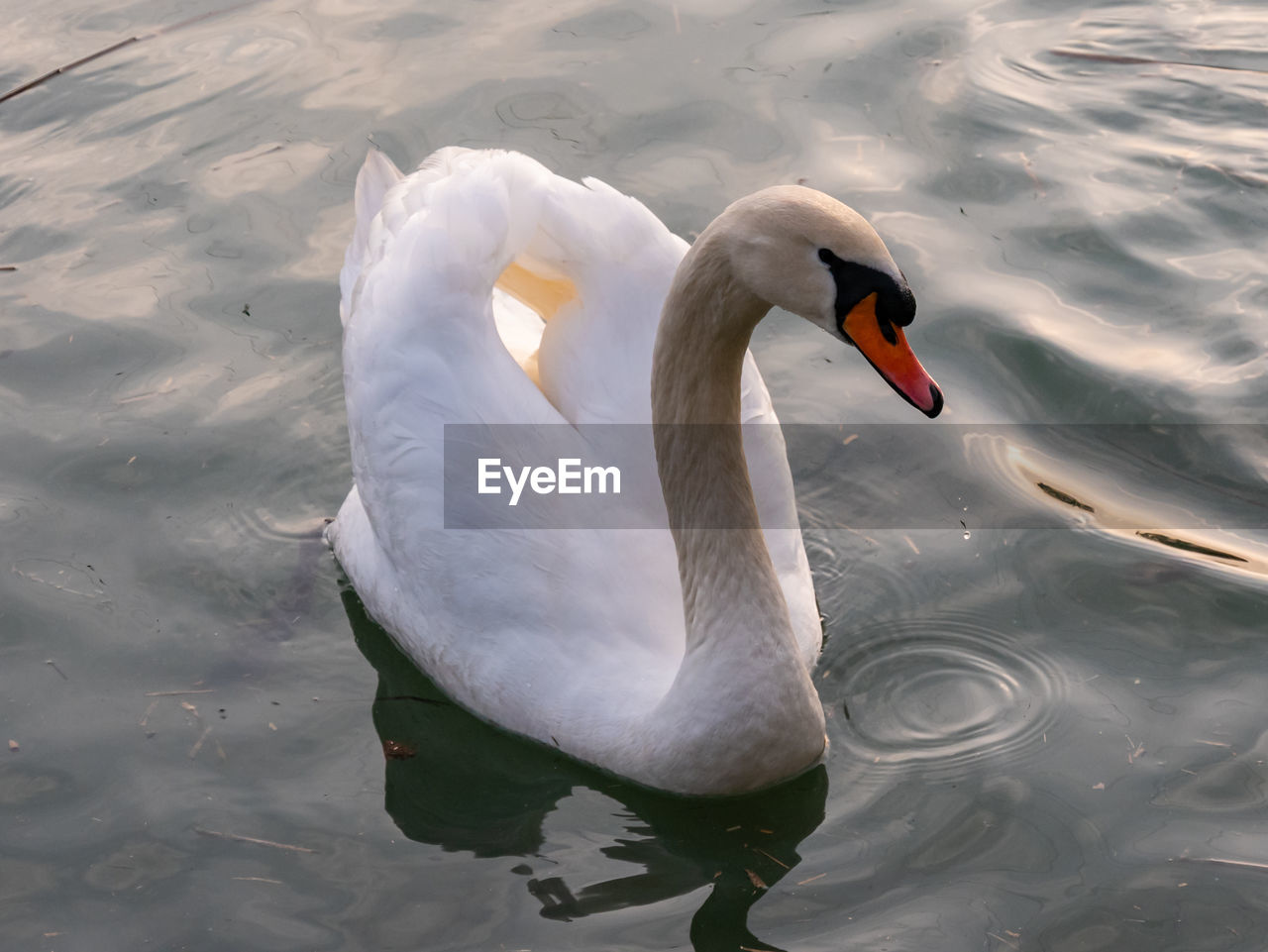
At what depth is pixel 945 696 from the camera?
5.29 metres

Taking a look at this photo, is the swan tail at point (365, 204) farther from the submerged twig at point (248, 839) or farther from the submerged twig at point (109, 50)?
the submerged twig at point (109, 50)

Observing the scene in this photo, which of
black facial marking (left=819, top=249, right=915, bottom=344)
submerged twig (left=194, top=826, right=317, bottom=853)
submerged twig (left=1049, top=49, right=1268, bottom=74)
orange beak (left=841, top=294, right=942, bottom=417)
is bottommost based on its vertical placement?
submerged twig (left=194, top=826, right=317, bottom=853)

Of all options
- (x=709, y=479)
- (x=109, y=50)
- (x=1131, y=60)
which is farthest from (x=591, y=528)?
(x=109, y=50)

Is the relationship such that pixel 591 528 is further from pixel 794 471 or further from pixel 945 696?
pixel 794 471

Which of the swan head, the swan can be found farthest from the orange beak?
the swan

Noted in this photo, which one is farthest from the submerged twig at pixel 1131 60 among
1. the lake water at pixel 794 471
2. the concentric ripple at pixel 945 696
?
the concentric ripple at pixel 945 696

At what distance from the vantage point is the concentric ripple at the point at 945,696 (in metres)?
5.09

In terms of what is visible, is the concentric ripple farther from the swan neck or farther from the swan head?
the swan head

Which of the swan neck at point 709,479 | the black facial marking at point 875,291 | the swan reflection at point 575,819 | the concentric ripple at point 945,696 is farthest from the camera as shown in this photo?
the concentric ripple at point 945,696

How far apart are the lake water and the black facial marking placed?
65.4 inches

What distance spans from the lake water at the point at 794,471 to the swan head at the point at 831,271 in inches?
61.6

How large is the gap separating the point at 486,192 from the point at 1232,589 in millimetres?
2946

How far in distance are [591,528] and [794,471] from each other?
154 centimetres

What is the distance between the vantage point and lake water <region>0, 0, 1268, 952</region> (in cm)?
477
